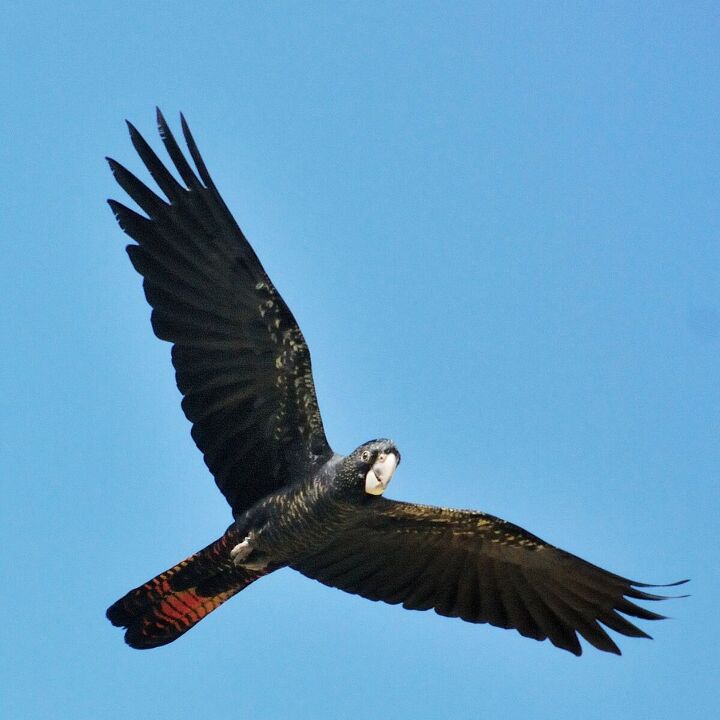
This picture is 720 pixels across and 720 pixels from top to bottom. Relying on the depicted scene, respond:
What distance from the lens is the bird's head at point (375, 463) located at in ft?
44.1

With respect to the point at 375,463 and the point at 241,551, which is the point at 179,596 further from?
the point at 375,463

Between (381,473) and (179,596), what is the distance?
2741 mm

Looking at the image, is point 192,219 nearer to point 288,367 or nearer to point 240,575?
point 288,367

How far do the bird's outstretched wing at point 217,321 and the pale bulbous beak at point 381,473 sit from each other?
1.01m

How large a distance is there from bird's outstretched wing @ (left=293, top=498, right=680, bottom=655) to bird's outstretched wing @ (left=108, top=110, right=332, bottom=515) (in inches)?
49.8

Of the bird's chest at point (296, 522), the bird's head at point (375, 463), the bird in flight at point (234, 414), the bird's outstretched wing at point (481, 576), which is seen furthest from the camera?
the bird's outstretched wing at point (481, 576)

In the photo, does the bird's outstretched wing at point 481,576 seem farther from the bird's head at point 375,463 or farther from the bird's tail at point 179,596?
the bird's head at point 375,463

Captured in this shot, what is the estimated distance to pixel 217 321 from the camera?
14414 millimetres

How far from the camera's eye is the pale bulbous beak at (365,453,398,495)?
44.1 ft

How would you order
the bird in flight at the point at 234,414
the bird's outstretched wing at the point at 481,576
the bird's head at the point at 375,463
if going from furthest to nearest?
1. the bird's outstretched wing at the point at 481,576
2. the bird in flight at the point at 234,414
3. the bird's head at the point at 375,463

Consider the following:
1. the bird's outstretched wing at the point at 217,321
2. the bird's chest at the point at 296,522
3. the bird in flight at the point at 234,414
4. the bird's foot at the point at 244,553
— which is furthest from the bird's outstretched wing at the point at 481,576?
the bird's outstretched wing at the point at 217,321

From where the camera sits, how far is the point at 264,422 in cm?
1460

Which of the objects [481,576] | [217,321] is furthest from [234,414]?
[481,576]

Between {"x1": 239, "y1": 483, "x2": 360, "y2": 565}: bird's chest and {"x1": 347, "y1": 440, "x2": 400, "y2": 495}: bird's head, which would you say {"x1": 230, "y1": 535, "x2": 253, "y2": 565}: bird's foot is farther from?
{"x1": 347, "y1": 440, "x2": 400, "y2": 495}: bird's head
